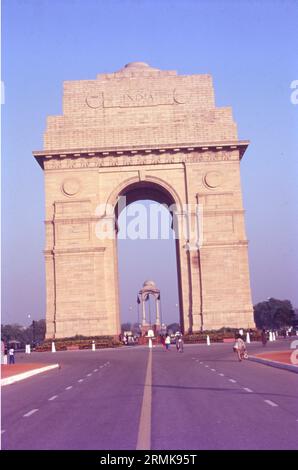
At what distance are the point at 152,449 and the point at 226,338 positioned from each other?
42999mm

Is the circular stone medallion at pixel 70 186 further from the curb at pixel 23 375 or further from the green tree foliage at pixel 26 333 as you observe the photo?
the green tree foliage at pixel 26 333

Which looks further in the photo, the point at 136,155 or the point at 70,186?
the point at 136,155

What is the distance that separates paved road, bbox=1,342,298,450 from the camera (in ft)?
30.7

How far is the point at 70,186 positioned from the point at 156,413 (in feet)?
146

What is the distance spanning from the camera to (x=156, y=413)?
40.8 feet

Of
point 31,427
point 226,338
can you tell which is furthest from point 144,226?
point 31,427

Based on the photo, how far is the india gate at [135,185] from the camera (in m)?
53.8

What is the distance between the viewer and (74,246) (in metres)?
55.1

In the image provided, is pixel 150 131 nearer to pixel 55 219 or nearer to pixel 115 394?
pixel 55 219

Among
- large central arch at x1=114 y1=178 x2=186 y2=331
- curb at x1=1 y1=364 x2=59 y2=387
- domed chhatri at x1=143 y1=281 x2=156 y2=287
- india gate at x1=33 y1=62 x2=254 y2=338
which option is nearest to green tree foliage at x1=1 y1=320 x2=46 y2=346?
domed chhatri at x1=143 y1=281 x2=156 y2=287

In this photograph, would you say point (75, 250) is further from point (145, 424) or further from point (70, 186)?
point (145, 424)

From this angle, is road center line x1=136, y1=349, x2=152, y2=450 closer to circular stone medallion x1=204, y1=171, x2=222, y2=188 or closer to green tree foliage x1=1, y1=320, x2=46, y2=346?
circular stone medallion x1=204, y1=171, x2=222, y2=188

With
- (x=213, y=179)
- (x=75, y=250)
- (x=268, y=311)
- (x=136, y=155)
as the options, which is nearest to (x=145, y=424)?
(x=75, y=250)

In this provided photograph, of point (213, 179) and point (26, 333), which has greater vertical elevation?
point (213, 179)
